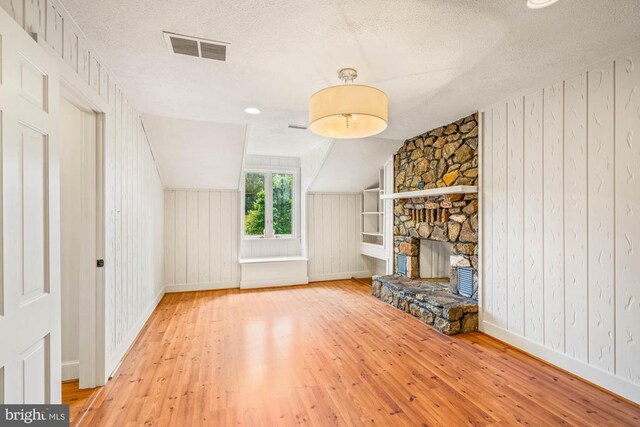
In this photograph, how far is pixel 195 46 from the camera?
205 centimetres

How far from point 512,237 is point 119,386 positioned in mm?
3785

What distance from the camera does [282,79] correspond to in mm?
2547

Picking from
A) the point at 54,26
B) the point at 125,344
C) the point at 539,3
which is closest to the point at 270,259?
the point at 125,344

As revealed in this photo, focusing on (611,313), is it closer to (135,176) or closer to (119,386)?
(119,386)

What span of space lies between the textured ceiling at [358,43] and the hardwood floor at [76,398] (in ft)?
8.28

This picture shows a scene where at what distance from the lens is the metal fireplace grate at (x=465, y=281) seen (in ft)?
11.6

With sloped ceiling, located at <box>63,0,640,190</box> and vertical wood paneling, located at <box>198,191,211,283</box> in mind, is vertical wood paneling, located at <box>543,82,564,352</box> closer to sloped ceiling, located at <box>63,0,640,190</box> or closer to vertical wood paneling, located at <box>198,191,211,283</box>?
sloped ceiling, located at <box>63,0,640,190</box>

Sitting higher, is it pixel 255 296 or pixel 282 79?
pixel 282 79

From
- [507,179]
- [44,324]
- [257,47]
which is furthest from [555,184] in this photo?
[44,324]

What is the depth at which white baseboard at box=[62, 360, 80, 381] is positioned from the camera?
2.36 m

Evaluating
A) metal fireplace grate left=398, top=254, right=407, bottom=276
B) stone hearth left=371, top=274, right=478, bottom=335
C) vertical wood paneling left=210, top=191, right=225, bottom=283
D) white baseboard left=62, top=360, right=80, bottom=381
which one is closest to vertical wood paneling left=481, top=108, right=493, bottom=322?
stone hearth left=371, top=274, right=478, bottom=335

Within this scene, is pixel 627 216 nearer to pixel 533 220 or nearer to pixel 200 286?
pixel 533 220

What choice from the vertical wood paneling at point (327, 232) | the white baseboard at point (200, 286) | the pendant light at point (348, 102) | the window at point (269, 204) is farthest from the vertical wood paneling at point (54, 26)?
the vertical wood paneling at point (327, 232)

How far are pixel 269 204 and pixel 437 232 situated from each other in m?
3.32
